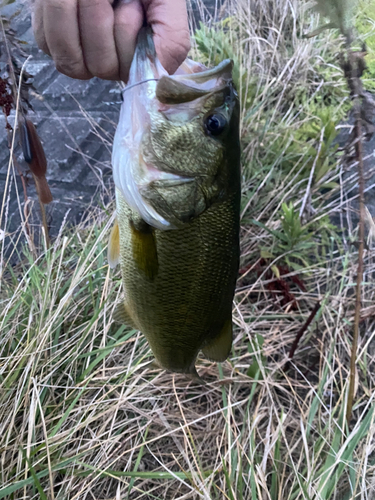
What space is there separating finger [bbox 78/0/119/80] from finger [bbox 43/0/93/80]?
0.05 ft

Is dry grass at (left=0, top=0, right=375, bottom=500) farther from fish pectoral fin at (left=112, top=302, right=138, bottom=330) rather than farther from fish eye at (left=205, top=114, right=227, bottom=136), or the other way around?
fish eye at (left=205, top=114, right=227, bottom=136)

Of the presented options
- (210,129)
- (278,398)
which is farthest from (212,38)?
(278,398)

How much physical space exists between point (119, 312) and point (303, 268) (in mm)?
1142

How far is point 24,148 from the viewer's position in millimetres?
1350

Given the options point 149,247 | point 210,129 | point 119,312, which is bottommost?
point 119,312

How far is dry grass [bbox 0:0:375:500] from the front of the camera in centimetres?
135

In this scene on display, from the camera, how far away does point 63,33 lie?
2.70 feet

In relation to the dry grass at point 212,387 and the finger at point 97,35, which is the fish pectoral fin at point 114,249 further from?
the dry grass at point 212,387

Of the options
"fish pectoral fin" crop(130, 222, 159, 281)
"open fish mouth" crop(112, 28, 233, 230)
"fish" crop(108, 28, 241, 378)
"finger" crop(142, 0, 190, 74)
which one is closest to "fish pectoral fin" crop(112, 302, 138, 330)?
"fish" crop(108, 28, 241, 378)

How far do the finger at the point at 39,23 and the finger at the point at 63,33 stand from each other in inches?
1.1

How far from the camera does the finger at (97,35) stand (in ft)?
2.69

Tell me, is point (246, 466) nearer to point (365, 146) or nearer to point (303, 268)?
point (303, 268)

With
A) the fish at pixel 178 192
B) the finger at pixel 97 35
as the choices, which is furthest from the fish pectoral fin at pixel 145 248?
the finger at pixel 97 35

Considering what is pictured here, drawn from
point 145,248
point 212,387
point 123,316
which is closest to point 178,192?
point 145,248
